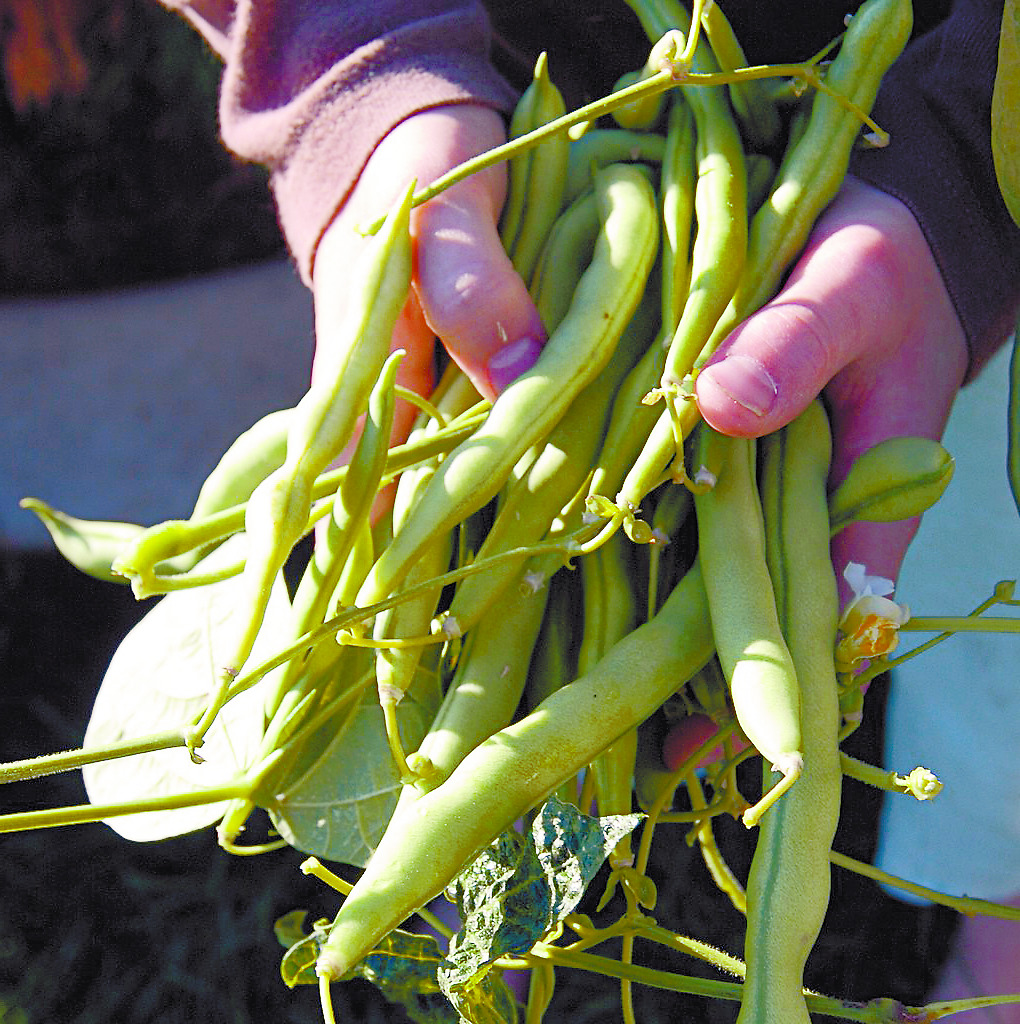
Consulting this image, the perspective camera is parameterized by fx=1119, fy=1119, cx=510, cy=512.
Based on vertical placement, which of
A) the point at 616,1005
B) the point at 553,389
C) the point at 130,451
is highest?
the point at 553,389

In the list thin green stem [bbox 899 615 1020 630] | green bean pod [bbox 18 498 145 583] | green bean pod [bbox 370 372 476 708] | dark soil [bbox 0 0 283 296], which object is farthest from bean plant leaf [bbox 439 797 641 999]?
dark soil [bbox 0 0 283 296]

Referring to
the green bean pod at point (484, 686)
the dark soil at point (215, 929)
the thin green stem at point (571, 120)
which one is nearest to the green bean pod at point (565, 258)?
the thin green stem at point (571, 120)

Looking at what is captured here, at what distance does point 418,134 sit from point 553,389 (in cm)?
29

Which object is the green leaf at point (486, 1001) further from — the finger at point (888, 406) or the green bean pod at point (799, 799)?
the finger at point (888, 406)

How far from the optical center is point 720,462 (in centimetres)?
70

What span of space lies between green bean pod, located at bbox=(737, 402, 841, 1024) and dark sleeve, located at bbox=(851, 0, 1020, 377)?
0.27 meters

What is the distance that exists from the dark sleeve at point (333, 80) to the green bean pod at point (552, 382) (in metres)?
0.21

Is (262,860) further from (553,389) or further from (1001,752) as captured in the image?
(553,389)

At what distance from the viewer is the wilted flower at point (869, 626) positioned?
638 mm

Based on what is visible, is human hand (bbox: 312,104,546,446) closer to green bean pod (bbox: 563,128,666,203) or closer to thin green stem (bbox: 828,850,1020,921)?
green bean pod (bbox: 563,128,666,203)

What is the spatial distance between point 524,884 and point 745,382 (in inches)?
12.1

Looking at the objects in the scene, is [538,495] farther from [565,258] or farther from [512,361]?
[565,258]

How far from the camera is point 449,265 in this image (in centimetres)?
74

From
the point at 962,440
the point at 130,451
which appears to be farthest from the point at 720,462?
the point at 130,451
